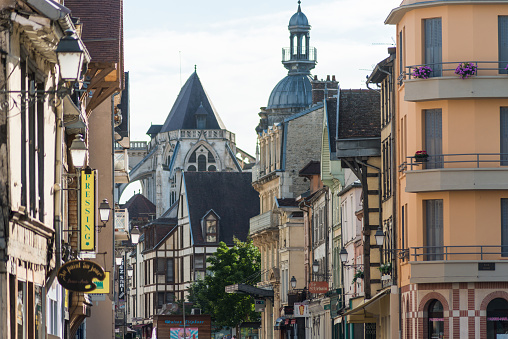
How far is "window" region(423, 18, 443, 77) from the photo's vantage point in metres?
35.0

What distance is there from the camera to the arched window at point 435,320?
1369 inches

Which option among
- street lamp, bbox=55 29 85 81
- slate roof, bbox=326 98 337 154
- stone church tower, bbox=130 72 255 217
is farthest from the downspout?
stone church tower, bbox=130 72 255 217

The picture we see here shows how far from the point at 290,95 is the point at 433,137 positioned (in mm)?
74561

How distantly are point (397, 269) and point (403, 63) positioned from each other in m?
6.24

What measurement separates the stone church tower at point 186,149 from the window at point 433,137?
135 metres

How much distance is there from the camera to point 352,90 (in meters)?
48.7

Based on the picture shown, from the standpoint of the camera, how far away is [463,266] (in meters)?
33.7

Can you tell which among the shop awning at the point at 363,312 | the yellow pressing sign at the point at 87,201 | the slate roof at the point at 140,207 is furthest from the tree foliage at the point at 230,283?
the slate roof at the point at 140,207

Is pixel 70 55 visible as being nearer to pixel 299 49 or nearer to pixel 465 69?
pixel 465 69

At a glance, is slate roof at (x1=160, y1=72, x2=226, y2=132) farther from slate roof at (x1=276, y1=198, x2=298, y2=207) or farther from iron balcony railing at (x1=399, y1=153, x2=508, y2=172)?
iron balcony railing at (x1=399, y1=153, x2=508, y2=172)

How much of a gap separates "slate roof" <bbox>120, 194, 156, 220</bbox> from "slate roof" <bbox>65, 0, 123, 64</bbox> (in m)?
146

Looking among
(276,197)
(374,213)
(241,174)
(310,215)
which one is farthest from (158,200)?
(374,213)

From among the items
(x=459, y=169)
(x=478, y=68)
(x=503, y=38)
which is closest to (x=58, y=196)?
(x=459, y=169)

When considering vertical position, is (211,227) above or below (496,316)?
above
